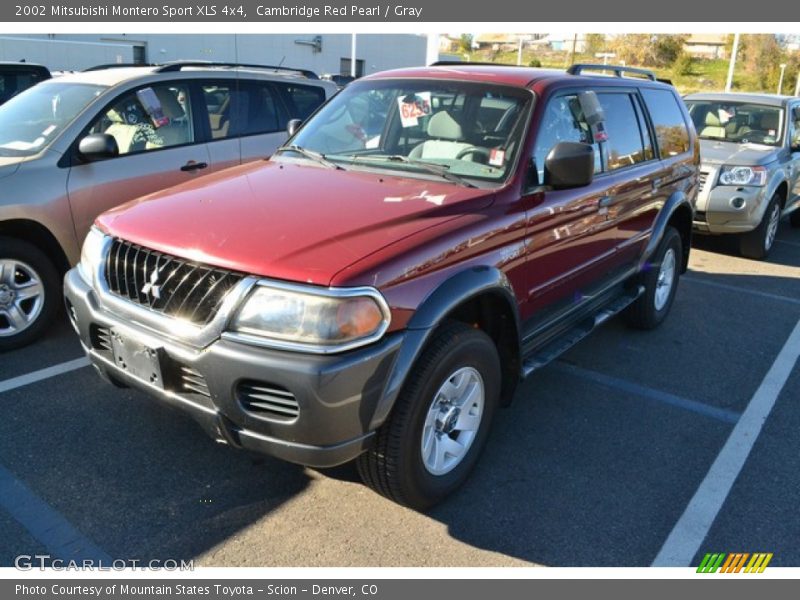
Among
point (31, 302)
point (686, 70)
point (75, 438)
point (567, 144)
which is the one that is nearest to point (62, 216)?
point (31, 302)

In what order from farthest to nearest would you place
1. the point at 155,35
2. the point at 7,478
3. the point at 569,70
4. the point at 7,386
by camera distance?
the point at 155,35 → the point at 569,70 → the point at 7,386 → the point at 7,478

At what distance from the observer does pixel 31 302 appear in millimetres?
4625

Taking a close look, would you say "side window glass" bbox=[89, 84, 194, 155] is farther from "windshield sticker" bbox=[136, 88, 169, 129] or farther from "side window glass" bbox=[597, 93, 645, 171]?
"side window glass" bbox=[597, 93, 645, 171]

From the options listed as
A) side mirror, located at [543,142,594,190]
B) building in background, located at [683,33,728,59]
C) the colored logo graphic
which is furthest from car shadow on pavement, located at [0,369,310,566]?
building in background, located at [683,33,728,59]

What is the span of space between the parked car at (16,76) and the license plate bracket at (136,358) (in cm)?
651

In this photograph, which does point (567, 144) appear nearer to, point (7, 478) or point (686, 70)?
point (7, 478)

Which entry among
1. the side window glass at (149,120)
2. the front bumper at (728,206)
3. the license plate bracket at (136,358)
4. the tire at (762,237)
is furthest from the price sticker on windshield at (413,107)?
the tire at (762,237)

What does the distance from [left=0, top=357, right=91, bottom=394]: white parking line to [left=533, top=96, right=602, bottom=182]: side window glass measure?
3.07 meters

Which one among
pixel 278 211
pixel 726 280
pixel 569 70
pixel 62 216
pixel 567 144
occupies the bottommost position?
pixel 726 280

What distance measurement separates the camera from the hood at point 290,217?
263 centimetres

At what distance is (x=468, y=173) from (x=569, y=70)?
4.88 feet

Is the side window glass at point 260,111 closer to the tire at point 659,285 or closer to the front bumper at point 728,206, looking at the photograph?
the tire at point 659,285

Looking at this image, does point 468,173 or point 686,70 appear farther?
point 686,70

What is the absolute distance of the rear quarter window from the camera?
205 inches
